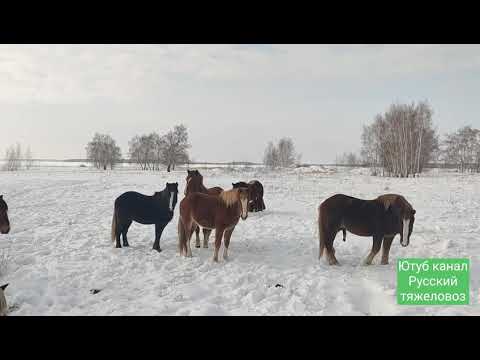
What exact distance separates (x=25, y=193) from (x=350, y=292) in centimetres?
1598

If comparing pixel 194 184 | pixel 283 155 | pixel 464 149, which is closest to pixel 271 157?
pixel 283 155

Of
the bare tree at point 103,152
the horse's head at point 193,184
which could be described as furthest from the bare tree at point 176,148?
the horse's head at point 193,184

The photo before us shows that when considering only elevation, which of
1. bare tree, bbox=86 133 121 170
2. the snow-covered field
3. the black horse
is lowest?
the snow-covered field

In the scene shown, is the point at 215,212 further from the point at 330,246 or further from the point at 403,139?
the point at 403,139

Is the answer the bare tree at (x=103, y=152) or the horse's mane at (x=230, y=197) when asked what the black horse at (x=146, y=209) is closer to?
the horse's mane at (x=230, y=197)

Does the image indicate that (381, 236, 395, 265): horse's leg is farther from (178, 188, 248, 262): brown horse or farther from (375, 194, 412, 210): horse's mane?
(178, 188, 248, 262): brown horse

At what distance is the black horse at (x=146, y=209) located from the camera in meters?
5.63

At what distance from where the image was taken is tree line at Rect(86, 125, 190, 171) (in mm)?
50000

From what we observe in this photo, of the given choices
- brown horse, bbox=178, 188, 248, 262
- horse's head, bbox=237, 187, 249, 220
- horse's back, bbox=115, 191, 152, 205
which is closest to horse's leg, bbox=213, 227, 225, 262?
brown horse, bbox=178, 188, 248, 262

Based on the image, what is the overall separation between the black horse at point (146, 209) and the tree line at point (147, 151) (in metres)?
44.2

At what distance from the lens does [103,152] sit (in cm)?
5862

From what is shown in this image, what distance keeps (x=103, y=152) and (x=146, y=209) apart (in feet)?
195

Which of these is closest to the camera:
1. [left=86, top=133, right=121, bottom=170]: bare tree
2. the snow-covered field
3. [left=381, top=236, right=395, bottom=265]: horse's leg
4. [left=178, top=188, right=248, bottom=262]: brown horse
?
the snow-covered field
